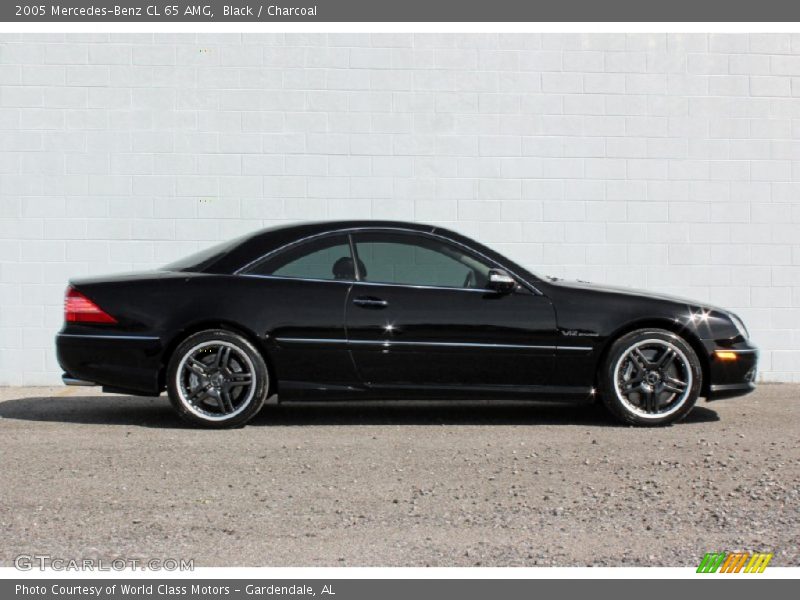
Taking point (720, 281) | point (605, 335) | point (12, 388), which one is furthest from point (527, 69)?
point (12, 388)

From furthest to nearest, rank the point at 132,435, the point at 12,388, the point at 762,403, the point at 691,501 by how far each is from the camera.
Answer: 1. the point at 12,388
2. the point at 762,403
3. the point at 132,435
4. the point at 691,501

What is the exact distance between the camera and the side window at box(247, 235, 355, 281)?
8.33m

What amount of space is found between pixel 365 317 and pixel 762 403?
12.0 feet

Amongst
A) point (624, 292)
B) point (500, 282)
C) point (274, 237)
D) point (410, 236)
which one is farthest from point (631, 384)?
point (274, 237)

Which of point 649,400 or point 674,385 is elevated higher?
point 674,385

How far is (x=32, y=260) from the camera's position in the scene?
1078 centimetres

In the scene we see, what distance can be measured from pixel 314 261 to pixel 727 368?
302 cm

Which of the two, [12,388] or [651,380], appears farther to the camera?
[12,388]

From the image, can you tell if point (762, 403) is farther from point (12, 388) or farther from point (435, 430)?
point (12, 388)

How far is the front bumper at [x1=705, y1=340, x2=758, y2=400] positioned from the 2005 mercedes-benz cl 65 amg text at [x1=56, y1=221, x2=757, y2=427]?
10 mm

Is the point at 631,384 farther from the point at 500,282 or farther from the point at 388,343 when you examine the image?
the point at 388,343

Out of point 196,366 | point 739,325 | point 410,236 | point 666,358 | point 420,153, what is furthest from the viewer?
point 420,153

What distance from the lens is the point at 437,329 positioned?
26.9ft

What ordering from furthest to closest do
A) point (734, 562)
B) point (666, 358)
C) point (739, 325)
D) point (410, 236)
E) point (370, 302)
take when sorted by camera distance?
1. point (739, 325)
2. point (410, 236)
3. point (666, 358)
4. point (370, 302)
5. point (734, 562)
